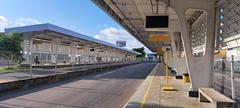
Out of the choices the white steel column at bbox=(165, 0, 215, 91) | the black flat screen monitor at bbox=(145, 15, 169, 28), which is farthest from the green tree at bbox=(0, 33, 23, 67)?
the white steel column at bbox=(165, 0, 215, 91)

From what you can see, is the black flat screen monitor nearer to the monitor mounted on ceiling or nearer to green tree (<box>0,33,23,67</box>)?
the monitor mounted on ceiling

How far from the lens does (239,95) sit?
803 cm

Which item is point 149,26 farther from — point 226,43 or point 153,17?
point 226,43

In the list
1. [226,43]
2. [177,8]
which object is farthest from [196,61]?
[177,8]

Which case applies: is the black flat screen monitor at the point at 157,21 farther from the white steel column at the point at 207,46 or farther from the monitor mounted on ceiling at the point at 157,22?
the white steel column at the point at 207,46

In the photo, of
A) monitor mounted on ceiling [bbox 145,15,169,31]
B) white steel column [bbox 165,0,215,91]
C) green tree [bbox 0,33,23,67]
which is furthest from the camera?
green tree [bbox 0,33,23,67]

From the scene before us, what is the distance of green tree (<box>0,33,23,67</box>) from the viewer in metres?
30.3

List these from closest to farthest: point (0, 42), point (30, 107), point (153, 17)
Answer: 1. point (30, 107)
2. point (153, 17)
3. point (0, 42)

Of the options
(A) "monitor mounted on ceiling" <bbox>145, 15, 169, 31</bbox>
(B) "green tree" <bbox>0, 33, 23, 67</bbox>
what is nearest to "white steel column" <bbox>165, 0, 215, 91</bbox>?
(A) "monitor mounted on ceiling" <bbox>145, 15, 169, 31</bbox>

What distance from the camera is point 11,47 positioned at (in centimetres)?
3072

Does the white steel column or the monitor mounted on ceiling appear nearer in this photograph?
the white steel column

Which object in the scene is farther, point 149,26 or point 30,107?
point 149,26

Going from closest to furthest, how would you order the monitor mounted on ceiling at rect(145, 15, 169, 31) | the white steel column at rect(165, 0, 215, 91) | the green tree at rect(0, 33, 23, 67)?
the white steel column at rect(165, 0, 215, 91) → the monitor mounted on ceiling at rect(145, 15, 169, 31) → the green tree at rect(0, 33, 23, 67)

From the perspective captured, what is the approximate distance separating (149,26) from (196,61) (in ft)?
14.0
